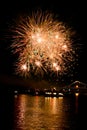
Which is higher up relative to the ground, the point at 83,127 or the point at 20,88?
the point at 20,88

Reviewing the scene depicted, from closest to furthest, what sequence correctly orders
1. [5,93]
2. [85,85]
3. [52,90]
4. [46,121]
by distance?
[46,121], [52,90], [5,93], [85,85]

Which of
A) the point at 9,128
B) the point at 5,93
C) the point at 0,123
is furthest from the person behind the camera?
the point at 5,93

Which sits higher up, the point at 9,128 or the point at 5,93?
the point at 5,93

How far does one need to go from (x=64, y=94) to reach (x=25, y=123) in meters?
68.2

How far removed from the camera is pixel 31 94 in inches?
4065

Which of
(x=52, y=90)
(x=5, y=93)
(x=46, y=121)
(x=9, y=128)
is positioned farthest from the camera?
(x=5, y=93)

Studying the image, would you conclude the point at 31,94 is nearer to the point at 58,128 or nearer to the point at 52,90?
the point at 52,90

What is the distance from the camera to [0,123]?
35.1m

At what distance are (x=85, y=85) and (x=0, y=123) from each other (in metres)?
81.1

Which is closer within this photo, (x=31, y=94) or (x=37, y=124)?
(x=37, y=124)

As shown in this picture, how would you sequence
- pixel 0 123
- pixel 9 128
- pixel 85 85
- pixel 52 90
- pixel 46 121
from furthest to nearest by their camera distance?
pixel 85 85 < pixel 52 90 < pixel 46 121 < pixel 0 123 < pixel 9 128

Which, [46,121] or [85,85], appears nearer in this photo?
[46,121]

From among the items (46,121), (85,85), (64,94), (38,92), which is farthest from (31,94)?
(46,121)

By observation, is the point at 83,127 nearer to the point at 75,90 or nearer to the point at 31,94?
the point at 31,94
